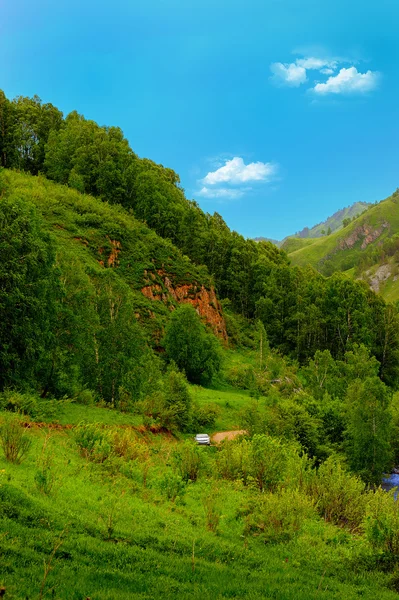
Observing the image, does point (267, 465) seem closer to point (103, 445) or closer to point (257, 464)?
point (257, 464)

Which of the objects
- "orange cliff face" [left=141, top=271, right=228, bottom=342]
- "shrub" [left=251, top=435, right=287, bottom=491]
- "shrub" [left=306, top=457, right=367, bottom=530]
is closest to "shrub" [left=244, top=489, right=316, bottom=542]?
"shrub" [left=306, top=457, right=367, bottom=530]

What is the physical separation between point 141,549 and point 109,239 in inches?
2182

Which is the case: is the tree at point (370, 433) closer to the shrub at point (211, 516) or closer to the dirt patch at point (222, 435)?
the dirt patch at point (222, 435)

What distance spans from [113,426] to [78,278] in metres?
12.1

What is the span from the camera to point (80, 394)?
27703 mm

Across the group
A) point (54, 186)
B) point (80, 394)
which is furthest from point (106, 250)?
point (80, 394)

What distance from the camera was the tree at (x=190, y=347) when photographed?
49.7 m

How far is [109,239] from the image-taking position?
2413 inches

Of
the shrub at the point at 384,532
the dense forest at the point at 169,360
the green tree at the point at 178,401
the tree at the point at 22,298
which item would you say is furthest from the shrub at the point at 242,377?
the shrub at the point at 384,532

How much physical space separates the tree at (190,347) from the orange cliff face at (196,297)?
30.1 ft

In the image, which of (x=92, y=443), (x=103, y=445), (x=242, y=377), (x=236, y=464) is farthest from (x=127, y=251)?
(x=103, y=445)

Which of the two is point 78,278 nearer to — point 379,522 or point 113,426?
point 113,426

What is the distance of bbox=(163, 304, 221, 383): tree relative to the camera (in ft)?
163

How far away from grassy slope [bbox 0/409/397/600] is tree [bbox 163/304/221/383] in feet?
112
